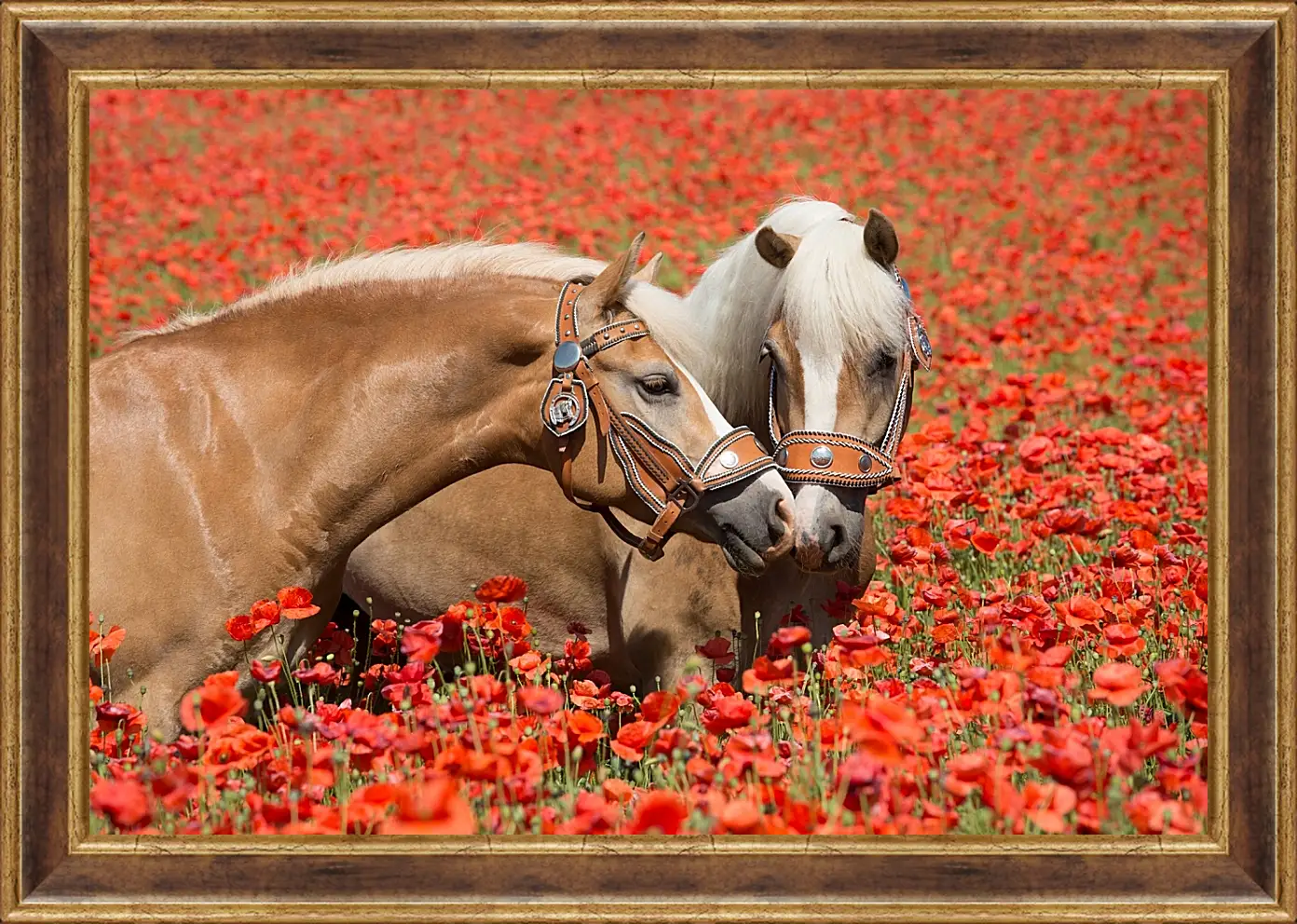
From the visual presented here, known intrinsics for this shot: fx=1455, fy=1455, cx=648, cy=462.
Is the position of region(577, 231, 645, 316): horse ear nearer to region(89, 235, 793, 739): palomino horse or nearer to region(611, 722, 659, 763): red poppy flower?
region(89, 235, 793, 739): palomino horse

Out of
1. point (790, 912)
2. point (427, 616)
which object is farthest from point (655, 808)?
point (427, 616)

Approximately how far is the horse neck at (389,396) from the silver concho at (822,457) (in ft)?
2.83

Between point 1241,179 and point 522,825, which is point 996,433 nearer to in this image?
point 1241,179

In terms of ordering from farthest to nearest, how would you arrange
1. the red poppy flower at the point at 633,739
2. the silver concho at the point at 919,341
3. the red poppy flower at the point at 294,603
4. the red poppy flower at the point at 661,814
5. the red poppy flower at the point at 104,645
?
the silver concho at the point at 919,341
the red poppy flower at the point at 294,603
the red poppy flower at the point at 104,645
the red poppy flower at the point at 633,739
the red poppy flower at the point at 661,814

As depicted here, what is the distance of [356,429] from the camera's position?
15.4 ft

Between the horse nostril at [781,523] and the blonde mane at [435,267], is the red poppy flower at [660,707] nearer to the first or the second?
the horse nostril at [781,523]

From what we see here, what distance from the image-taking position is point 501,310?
15.2 feet

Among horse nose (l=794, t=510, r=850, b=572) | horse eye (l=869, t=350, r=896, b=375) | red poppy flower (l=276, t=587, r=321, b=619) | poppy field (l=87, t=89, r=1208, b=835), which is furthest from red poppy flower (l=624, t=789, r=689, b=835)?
horse eye (l=869, t=350, r=896, b=375)

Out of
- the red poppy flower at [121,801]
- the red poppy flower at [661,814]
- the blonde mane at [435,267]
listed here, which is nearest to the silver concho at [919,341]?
the blonde mane at [435,267]

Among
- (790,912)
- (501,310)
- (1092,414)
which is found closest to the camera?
(790,912)

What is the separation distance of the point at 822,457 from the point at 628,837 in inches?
56.4

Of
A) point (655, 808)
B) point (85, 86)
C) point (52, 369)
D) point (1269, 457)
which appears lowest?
point (655, 808)

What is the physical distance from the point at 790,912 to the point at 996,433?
595cm

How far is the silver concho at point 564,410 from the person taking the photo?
4434 millimetres
